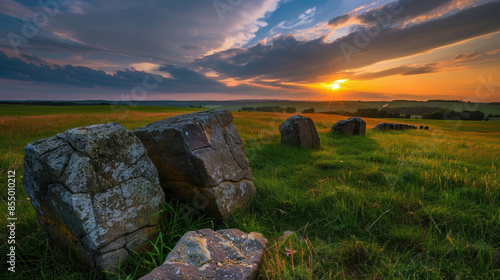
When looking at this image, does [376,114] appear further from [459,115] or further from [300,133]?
[300,133]

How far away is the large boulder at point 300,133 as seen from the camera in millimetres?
9734

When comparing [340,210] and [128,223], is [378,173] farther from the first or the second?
[128,223]

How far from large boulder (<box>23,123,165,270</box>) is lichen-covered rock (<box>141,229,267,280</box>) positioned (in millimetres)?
905

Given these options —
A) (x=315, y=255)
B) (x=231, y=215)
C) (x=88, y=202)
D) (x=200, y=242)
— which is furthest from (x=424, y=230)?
(x=88, y=202)

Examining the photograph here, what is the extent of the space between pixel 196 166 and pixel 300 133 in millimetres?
6781

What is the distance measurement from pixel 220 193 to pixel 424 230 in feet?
11.6

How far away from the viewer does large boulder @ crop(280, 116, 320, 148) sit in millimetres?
9734

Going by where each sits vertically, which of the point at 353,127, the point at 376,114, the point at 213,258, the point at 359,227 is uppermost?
the point at 353,127

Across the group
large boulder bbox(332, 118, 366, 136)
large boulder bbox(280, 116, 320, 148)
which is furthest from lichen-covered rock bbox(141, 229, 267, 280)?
large boulder bbox(332, 118, 366, 136)

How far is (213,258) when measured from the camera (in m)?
2.42

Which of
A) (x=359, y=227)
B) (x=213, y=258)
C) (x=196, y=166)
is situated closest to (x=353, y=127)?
(x=359, y=227)

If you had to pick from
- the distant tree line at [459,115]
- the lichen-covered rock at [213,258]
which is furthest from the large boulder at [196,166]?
the distant tree line at [459,115]

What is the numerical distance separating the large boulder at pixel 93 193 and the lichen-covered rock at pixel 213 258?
0.90 meters

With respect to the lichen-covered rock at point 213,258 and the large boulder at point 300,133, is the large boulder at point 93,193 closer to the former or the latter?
the lichen-covered rock at point 213,258
